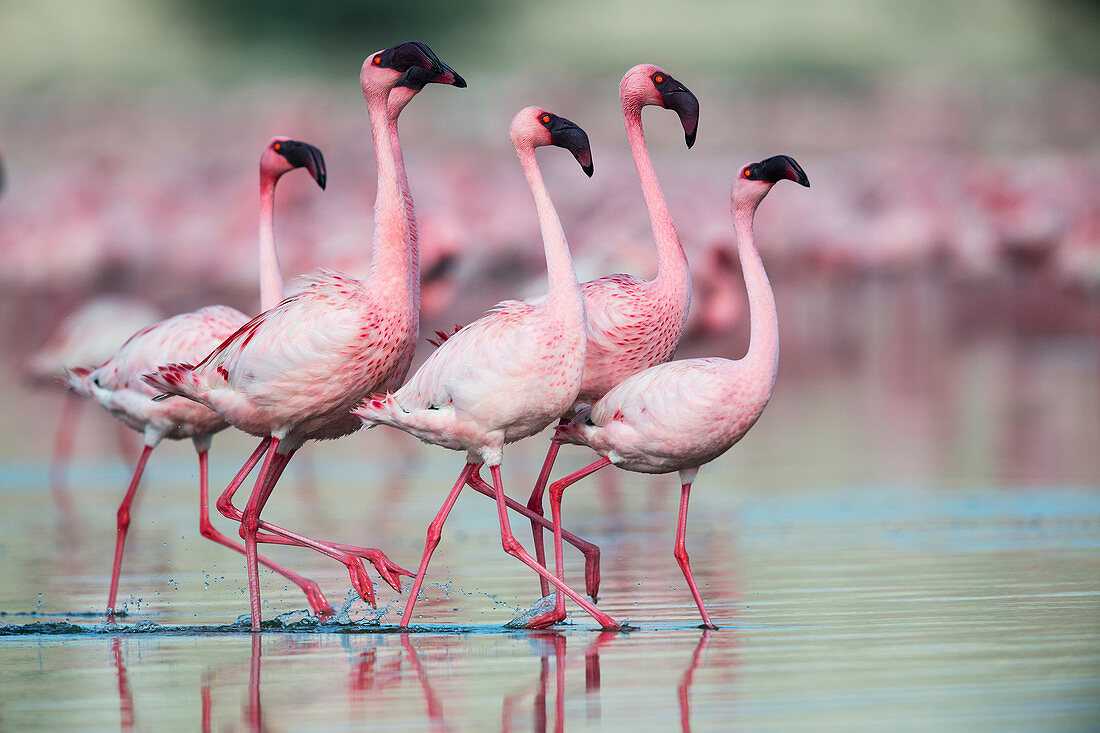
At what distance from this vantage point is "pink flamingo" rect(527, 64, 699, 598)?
24.3 feet

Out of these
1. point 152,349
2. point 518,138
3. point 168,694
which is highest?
point 518,138

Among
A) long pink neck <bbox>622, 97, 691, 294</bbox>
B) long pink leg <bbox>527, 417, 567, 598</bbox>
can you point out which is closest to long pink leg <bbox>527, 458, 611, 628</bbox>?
long pink leg <bbox>527, 417, 567, 598</bbox>

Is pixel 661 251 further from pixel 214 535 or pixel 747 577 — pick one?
pixel 214 535

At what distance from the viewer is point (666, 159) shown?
6631cm

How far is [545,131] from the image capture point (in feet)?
22.5

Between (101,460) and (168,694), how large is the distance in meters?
8.51

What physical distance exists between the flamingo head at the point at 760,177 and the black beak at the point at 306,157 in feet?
5.67

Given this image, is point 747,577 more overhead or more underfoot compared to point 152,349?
more underfoot

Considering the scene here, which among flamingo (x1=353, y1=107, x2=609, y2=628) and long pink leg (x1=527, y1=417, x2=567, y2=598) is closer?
flamingo (x1=353, y1=107, x2=609, y2=628)

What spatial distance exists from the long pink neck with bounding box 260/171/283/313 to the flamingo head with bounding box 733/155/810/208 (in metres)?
2.18

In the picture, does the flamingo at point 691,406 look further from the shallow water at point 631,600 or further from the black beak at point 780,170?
the shallow water at point 631,600

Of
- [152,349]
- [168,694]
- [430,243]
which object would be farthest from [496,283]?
[168,694]

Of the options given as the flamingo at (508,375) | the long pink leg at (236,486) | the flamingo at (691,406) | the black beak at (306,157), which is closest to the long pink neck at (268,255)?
the black beak at (306,157)

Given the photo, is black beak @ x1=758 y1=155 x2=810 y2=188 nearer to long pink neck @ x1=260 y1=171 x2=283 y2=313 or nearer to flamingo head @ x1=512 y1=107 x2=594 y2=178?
flamingo head @ x1=512 y1=107 x2=594 y2=178
